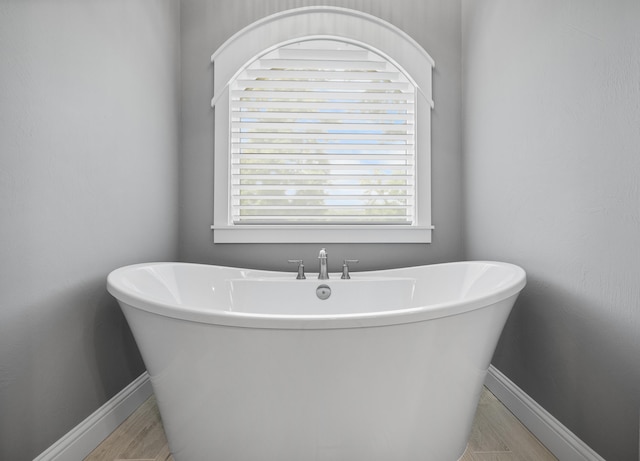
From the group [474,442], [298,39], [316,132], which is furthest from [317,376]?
[298,39]

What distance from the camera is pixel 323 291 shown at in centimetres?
175

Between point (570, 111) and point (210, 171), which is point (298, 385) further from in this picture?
point (210, 171)

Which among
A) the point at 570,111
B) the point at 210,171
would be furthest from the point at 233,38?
the point at 570,111

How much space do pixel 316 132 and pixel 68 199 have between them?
130 cm

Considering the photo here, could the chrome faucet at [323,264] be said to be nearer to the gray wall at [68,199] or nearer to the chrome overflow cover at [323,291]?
the chrome overflow cover at [323,291]

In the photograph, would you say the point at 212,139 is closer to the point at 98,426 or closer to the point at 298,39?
the point at 298,39

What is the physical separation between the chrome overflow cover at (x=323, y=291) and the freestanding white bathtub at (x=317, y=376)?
80cm

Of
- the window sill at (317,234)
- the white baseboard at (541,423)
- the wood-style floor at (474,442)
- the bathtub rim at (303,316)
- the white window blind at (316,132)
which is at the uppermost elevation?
the white window blind at (316,132)

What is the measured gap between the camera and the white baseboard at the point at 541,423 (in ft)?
3.72

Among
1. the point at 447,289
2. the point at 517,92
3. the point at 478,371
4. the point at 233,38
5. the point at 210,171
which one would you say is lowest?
the point at 478,371

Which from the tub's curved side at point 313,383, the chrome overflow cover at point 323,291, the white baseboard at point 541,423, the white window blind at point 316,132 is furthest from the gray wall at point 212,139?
the tub's curved side at point 313,383

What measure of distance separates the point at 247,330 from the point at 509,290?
823 millimetres

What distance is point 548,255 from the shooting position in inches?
51.6

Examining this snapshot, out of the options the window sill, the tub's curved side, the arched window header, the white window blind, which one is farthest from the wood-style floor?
the arched window header
